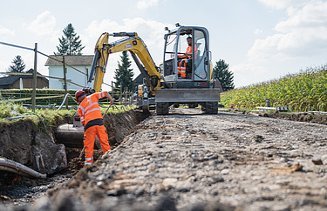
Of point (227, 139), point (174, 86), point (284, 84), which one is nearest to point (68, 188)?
point (227, 139)

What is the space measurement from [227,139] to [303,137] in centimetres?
145

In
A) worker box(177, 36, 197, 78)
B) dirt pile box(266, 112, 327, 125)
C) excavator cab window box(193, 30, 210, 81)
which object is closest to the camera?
dirt pile box(266, 112, 327, 125)

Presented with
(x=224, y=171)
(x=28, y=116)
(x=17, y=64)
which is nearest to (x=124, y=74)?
(x=17, y=64)

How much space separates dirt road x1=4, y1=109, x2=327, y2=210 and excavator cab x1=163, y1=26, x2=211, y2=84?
933 centimetres

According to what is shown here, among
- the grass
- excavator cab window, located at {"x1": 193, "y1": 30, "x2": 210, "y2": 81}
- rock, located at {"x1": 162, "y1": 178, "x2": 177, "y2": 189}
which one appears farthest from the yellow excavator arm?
rock, located at {"x1": 162, "y1": 178, "x2": 177, "y2": 189}

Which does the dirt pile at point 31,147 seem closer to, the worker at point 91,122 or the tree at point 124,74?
the worker at point 91,122

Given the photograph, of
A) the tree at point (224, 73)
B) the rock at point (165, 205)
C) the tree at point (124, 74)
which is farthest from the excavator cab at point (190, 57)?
the tree at point (224, 73)

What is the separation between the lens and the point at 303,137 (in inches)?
307

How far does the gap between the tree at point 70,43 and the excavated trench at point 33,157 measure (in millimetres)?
80196

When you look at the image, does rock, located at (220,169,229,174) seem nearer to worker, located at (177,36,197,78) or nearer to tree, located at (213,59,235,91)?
worker, located at (177,36,197,78)

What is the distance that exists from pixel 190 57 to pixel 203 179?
41.0ft

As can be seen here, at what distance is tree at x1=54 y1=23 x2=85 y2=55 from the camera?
8738 cm

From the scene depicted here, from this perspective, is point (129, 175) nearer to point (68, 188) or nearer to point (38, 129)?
point (68, 188)

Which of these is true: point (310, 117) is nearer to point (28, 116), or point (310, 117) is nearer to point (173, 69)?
point (173, 69)
